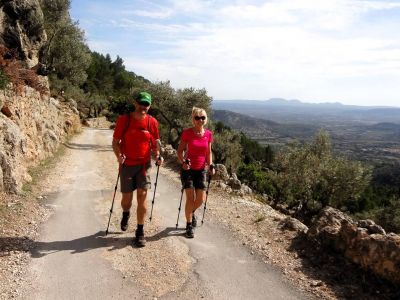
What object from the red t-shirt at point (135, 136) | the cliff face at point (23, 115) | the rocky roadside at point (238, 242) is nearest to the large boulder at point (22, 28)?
the cliff face at point (23, 115)

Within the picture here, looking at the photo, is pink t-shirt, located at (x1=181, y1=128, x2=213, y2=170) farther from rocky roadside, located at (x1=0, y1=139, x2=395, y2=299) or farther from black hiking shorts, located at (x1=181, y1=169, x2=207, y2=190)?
rocky roadside, located at (x1=0, y1=139, x2=395, y2=299)

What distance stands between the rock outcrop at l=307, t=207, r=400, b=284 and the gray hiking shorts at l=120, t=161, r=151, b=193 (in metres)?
4.26

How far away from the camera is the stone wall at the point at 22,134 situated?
37.8 ft

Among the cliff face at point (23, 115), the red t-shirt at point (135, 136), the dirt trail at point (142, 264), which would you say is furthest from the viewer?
Answer: the cliff face at point (23, 115)

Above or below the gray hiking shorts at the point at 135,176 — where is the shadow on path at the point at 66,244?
below

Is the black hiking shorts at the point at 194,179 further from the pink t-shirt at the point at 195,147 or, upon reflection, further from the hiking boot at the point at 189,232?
the hiking boot at the point at 189,232

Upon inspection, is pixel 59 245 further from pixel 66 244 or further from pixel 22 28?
pixel 22 28

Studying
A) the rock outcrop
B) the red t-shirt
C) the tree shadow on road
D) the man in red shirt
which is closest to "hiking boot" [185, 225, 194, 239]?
the man in red shirt

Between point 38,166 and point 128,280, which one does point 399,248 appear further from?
point 38,166

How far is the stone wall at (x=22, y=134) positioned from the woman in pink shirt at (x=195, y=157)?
584cm

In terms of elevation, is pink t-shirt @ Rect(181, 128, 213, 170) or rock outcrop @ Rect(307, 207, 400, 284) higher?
pink t-shirt @ Rect(181, 128, 213, 170)

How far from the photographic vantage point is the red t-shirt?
8212 millimetres

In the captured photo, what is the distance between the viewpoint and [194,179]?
9.09 meters

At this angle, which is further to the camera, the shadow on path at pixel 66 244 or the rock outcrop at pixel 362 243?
the shadow on path at pixel 66 244
